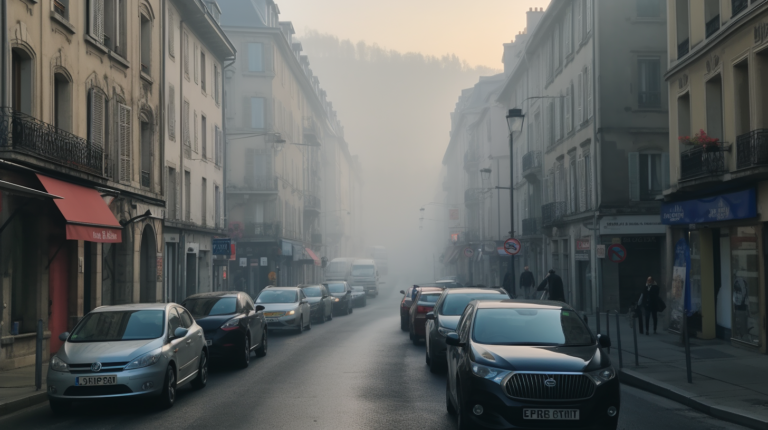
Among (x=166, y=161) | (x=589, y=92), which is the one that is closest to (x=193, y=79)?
(x=166, y=161)

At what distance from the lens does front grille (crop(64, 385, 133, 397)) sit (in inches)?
423

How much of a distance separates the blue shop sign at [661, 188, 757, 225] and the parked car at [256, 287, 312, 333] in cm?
→ 1145

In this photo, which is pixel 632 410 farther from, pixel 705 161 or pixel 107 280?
pixel 107 280

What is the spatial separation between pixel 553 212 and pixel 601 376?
29.8m

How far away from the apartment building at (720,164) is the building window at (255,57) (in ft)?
113

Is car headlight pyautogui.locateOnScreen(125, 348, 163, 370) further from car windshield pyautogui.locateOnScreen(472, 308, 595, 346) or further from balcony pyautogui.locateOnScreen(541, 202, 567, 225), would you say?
balcony pyautogui.locateOnScreen(541, 202, 567, 225)

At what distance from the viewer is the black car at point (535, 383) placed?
8227 mm

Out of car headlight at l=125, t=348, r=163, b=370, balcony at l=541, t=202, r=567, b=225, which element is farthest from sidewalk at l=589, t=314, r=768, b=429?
balcony at l=541, t=202, r=567, b=225

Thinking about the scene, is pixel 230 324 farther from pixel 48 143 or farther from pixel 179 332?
pixel 48 143

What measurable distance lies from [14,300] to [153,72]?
12483mm

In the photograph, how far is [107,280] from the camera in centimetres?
2467

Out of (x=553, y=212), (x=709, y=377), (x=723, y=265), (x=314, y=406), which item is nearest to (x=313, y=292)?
(x=553, y=212)

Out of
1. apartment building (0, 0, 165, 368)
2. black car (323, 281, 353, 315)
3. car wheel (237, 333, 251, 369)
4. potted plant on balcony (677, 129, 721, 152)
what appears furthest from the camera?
black car (323, 281, 353, 315)

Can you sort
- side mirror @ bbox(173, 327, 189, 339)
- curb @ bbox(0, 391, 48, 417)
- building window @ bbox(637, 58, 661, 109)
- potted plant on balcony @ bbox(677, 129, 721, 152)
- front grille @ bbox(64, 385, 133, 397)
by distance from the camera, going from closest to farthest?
front grille @ bbox(64, 385, 133, 397)
curb @ bbox(0, 391, 48, 417)
side mirror @ bbox(173, 327, 189, 339)
potted plant on balcony @ bbox(677, 129, 721, 152)
building window @ bbox(637, 58, 661, 109)
